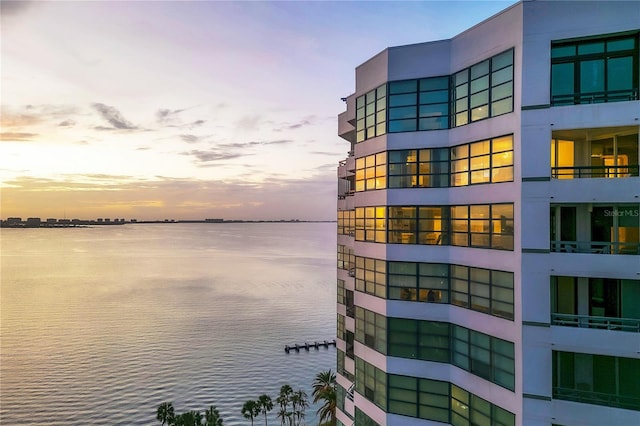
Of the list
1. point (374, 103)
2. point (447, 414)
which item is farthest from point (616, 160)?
point (447, 414)

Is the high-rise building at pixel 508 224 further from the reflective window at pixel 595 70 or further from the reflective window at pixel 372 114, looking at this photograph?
the reflective window at pixel 372 114

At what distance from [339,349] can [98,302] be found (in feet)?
345

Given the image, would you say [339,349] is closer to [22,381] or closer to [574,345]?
[574,345]

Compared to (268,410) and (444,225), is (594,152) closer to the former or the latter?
(444,225)

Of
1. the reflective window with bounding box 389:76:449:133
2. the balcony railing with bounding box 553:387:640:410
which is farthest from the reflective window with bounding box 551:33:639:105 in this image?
the balcony railing with bounding box 553:387:640:410

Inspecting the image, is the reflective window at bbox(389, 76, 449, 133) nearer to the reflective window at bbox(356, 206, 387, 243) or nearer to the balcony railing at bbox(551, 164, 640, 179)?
the reflective window at bbox(356, 206, 387, 243)

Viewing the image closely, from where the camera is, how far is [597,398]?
58.1 ft

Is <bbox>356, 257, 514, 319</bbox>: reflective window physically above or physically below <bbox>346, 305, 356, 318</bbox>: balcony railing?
above

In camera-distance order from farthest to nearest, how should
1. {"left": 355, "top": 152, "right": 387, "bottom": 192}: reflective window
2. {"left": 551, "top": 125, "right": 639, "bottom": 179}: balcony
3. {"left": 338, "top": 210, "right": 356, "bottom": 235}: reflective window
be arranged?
1. {"left": 338, "top": 210, "right": 356, "bottom": 235}: reflective window
2. {"left": 355, "top": 152, "right": 387, "bottom": 192}: reflective window
3. {"left": 551, "top": 125, "right": 639, "bottom": 179}: balcony

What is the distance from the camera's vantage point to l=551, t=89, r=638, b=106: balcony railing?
17.7m

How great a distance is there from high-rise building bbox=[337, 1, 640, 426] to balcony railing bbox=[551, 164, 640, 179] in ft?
0.20

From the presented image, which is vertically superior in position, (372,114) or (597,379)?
(372,114)

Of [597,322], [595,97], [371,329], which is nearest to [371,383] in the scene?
[371,329]

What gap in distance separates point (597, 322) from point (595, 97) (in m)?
10.3
